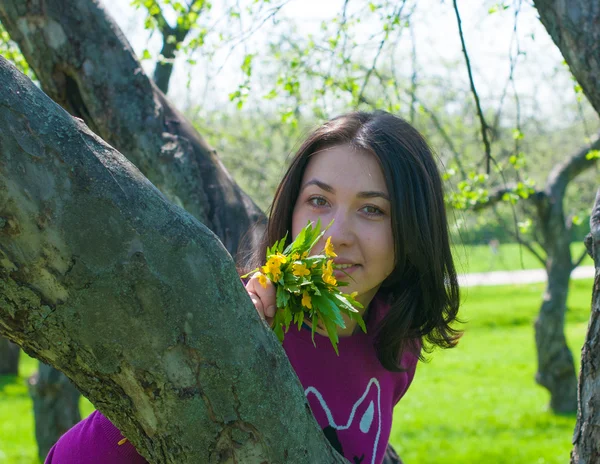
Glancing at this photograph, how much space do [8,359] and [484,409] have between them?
9.66m

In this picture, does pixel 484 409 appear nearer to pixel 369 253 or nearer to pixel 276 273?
pixel 369 253

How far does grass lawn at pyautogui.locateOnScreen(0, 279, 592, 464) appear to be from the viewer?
7.62 meters

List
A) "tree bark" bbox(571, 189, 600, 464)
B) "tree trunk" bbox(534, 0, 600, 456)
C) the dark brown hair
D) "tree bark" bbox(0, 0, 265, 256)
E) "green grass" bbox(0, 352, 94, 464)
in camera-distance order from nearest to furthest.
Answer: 1. "tree bark" bbox(571, 189, 600, 464)
2. "tree trunk" bbox(534, 0, 600, 456)
3. the dark brown hair
4. "tree bark" bbox(0, 0, 265, 256)
5. "green grass" bbox(0, 352, 94, 464)

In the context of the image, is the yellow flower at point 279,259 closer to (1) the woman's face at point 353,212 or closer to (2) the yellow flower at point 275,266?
(2) the yellow flower at point 275,266

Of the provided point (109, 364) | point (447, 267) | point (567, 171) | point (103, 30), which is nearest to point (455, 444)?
point (567, 171)

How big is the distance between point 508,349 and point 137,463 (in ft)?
46.1

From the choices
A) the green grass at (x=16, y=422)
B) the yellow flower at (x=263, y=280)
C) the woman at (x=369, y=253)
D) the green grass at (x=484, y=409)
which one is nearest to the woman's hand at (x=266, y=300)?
the yellow flower at (x=263, y=280)

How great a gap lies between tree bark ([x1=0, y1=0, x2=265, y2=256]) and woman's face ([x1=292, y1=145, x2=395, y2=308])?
529 mm

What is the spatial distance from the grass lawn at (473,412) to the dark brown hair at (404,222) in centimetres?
205

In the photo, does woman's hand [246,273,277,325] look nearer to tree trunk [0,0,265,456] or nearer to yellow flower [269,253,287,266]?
yellow flower [269,253,287,266]

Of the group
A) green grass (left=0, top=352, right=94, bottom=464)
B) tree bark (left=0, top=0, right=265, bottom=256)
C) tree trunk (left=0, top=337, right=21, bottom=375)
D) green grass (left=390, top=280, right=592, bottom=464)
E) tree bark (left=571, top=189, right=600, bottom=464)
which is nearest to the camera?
tree bark (left=571, top=189, right=600, bottom=464)

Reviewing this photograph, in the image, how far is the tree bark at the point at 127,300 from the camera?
102 cm

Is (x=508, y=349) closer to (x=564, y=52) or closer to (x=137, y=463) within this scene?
(x=564, y=52)

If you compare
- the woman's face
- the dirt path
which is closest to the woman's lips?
the woman's face
